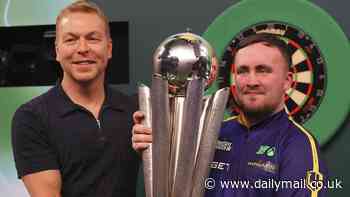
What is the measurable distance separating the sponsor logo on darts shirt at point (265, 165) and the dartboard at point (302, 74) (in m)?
0.62

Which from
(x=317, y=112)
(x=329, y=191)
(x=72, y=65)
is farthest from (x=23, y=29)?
(x=329, y=191)

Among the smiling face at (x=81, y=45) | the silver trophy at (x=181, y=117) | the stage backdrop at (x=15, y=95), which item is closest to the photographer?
the silver trophy at (x=181, y=117)

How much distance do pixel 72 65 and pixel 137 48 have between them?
2.84 feet

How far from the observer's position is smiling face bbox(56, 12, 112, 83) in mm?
1291

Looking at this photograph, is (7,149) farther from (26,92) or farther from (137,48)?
(137,48)

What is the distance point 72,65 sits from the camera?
1.30 metres

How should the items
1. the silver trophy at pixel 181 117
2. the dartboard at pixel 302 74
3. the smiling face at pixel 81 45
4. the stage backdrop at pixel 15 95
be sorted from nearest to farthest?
the silver trophy at pixel 181 117
the smiling face at pixel 81 45
the dartboard at pixel 302 74
the stage backdrop at pixel 15 95

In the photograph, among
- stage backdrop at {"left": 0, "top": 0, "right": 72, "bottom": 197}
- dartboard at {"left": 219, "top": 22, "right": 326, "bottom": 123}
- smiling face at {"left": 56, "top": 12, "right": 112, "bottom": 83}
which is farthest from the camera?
stage backdrop at {"left": 0, "top": 0, "right": 72, "bottom": 197}

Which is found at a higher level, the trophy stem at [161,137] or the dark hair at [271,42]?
the dark hair at [271,42]

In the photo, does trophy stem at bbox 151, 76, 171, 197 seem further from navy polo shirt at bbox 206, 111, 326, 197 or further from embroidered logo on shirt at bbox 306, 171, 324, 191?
embroidered logo on shirt at bbox 306, 171, 324, 191

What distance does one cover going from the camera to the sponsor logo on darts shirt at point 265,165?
1.22 m

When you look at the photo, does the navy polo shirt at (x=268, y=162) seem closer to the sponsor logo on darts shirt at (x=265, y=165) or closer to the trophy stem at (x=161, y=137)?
the sponsor logo on darts shirt at (x=265, y=165)

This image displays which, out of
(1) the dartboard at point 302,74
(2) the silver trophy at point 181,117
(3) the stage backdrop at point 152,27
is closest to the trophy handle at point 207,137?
(2) the silver trophy at point 181,117

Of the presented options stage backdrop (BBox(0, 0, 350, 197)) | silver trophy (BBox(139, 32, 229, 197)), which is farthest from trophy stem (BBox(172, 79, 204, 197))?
stage backdrop (BBox(0, 0, 350, 197))
